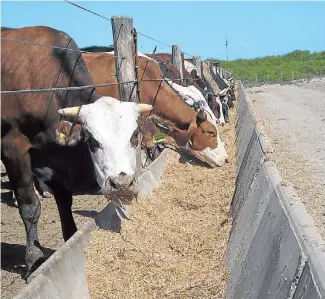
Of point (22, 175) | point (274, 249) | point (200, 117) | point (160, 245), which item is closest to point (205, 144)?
point (200, 117)

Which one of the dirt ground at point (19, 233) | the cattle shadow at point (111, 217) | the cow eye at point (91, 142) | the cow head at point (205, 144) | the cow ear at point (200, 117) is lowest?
the dirt ground at point (19, 233)

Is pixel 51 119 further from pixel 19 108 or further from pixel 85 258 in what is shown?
pixel 85 258

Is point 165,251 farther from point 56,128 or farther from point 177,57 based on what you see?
point 177,57

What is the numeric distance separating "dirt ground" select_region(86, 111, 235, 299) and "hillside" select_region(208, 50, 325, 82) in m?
58.3

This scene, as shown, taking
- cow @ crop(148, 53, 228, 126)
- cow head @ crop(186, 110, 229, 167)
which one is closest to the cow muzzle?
cow head @ crop(186, 110, 229, 167)

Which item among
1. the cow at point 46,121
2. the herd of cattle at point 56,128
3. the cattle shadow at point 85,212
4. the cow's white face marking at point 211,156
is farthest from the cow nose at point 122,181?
Answer: the cow's white face marking at point 211,156

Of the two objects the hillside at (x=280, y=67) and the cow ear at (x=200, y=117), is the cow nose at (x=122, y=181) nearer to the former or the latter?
the cow ear at (x=200, y=117)

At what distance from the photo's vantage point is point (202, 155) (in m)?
8.24

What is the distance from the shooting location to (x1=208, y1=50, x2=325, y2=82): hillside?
67.3 metres

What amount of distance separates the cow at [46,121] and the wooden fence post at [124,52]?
0.46 m

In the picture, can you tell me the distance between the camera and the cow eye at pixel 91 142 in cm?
407

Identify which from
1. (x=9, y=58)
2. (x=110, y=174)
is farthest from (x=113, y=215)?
(x=9, y=58)

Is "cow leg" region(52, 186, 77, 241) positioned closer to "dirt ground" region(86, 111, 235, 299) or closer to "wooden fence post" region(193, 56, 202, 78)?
"dirt ground" region(86, 111, 235, 299)

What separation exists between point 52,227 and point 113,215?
89.0 inches
